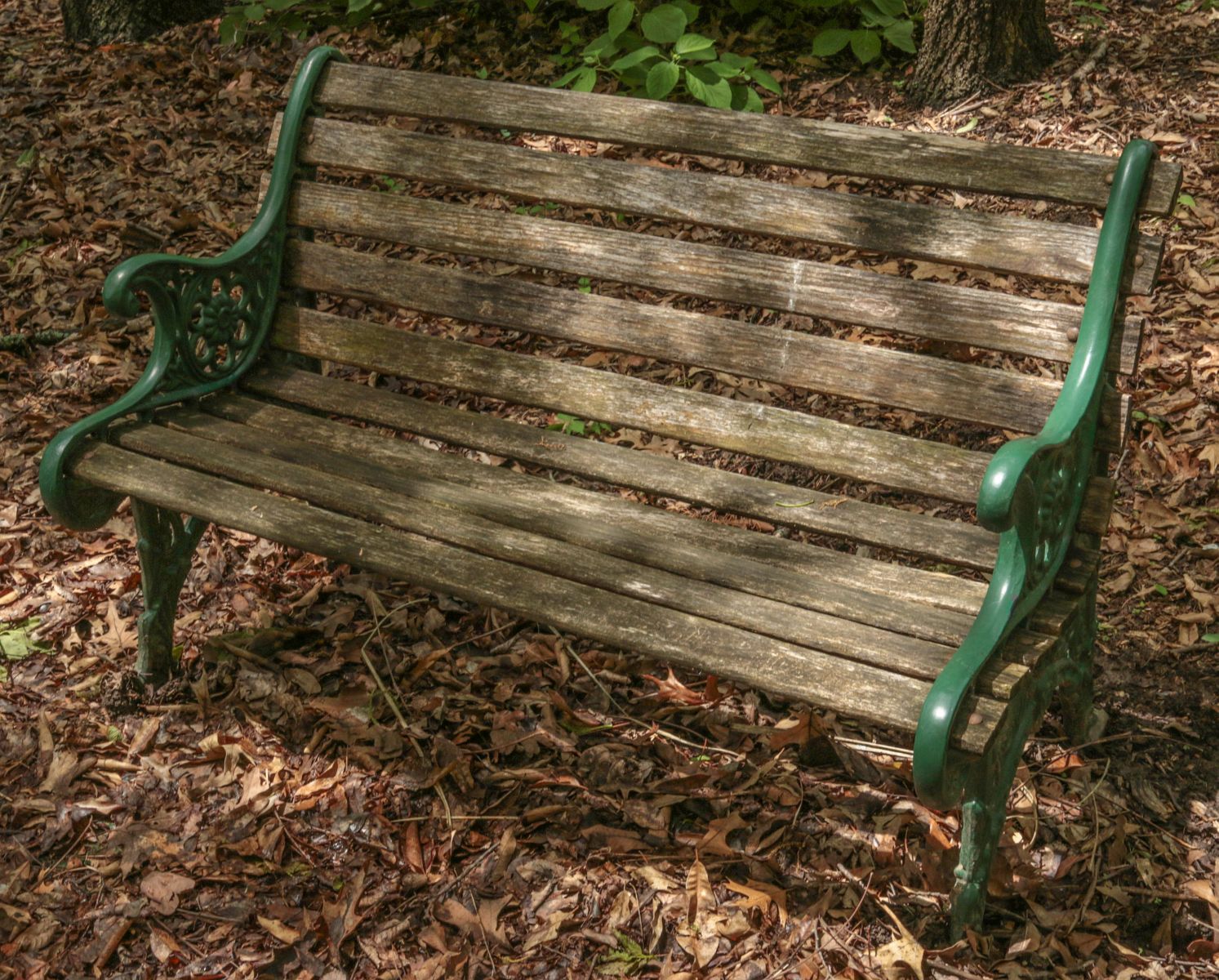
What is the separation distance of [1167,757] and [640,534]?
4.69 feet

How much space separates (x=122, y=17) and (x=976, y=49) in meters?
4.11

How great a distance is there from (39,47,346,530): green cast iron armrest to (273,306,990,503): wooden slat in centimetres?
14

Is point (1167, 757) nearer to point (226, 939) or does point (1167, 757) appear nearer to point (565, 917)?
point (565, 917)

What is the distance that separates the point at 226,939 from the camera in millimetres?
2775

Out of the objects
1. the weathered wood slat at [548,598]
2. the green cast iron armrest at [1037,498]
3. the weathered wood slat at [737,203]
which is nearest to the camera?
the green cast iron armrest at [1037,498]

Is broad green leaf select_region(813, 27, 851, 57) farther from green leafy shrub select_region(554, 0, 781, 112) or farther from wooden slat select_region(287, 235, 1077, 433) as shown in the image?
wooden slat select_region(287, 235, 1077, 433)

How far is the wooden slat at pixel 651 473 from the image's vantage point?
9.32 ft

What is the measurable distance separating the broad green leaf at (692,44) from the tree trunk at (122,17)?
2920 mm

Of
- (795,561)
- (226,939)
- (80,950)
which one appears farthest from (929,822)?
(80,950)

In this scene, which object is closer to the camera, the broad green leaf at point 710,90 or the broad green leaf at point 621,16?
the broad green leaf at point 710,90

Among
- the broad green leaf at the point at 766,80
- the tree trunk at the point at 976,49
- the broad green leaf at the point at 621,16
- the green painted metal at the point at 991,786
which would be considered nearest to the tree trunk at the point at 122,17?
the broad green leaf at the point at 621,16

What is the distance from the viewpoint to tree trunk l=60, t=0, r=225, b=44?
20.7 feet

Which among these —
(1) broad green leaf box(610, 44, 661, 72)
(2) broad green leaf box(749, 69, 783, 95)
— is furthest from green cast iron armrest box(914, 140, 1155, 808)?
(1) broad green leaf box(610, 44, 661, 72)

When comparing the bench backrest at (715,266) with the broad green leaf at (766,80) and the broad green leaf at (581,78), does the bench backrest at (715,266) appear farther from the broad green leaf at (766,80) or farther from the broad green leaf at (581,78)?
the broad green leaf at (766,80)
